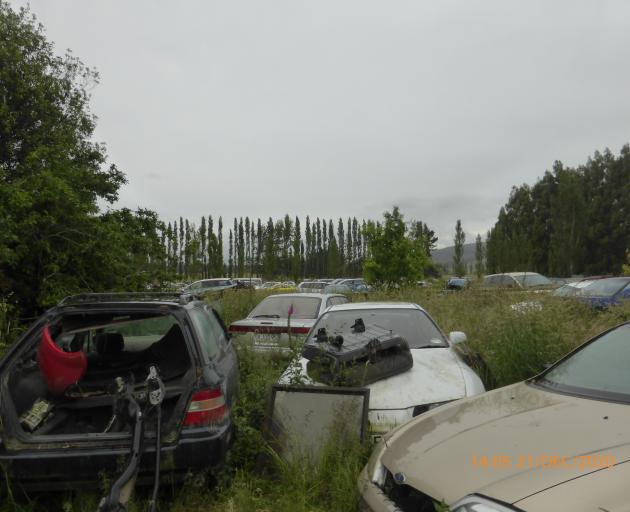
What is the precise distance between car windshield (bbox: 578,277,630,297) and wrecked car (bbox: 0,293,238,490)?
10434mm

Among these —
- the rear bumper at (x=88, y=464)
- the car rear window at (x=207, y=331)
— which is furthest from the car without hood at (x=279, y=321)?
the rear bumper at (x=88, y=464)

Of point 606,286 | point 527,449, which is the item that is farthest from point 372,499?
point 606,286

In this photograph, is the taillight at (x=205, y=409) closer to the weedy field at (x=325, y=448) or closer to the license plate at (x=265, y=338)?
the weedy field at (x=325, y=448)

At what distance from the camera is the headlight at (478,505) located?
6.41ft

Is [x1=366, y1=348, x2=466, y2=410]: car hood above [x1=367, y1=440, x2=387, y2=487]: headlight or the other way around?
above

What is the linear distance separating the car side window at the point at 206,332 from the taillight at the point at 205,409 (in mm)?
325

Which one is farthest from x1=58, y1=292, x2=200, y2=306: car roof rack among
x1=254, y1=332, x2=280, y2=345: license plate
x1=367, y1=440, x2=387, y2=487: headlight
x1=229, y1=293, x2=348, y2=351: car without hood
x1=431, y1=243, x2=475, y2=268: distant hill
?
x1=431, y1=243, x2=475, y2=268: distant hill

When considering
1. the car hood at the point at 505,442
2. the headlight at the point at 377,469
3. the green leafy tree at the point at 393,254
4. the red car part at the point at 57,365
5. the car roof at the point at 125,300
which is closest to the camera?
the car hood at the point at 505,442

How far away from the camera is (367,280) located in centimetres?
1723

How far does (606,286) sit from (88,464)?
12.8 m

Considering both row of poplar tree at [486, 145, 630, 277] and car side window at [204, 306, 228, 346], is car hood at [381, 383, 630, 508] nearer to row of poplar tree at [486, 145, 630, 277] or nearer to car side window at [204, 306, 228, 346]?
car side window at [204, 306, 228, 346]

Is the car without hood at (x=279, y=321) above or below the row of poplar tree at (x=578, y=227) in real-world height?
below

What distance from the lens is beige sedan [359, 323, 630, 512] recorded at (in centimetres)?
194

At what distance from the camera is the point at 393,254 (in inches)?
650
